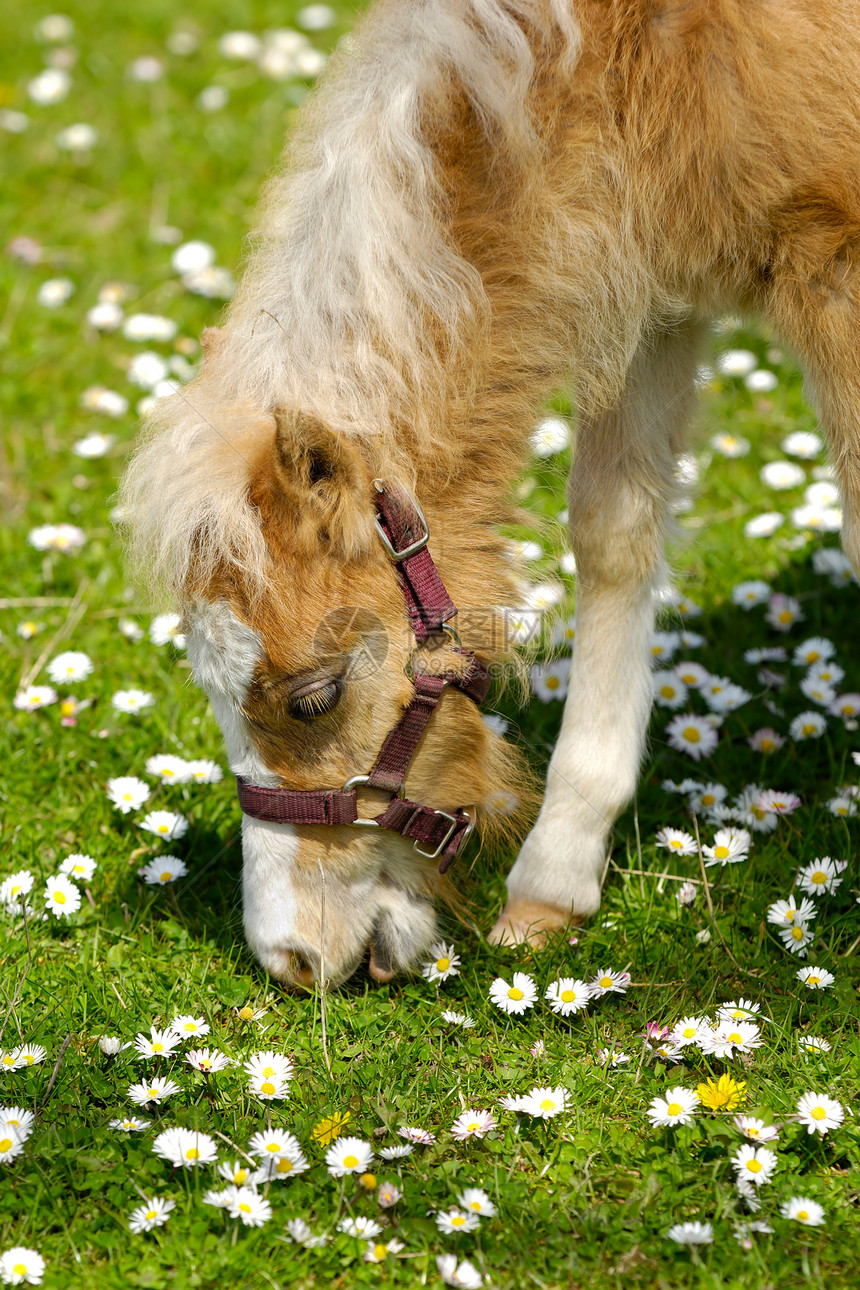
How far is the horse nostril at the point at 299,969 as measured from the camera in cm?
308

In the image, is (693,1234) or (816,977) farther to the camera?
(816,977)

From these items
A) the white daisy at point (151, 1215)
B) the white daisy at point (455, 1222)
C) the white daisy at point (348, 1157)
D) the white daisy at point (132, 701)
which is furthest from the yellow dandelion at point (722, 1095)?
the white daisy at point (132, 701)

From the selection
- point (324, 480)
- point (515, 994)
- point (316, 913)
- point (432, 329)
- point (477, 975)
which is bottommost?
point (477, 975)

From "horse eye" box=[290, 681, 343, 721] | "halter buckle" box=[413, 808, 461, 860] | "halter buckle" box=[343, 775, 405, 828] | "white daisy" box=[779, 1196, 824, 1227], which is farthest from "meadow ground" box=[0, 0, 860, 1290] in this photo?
"horse eye" box=[290, 681, 343, 721]

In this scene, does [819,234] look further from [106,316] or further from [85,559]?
[106,316]

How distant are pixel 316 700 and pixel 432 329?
2.71ft

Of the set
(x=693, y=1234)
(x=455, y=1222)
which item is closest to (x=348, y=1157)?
(x=455, y=1222)

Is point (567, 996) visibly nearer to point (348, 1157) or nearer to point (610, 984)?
point (610, 984)

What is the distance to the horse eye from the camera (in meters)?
2.78

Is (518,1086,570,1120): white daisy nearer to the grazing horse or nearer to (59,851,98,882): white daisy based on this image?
the grazing horse

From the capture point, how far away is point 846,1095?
9.12ft

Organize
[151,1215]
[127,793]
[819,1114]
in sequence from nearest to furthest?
[151,1215] → [819,1114] → [127,793]

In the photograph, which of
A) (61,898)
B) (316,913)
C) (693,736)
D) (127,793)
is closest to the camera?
(316,913)

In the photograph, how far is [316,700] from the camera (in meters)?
2.79
